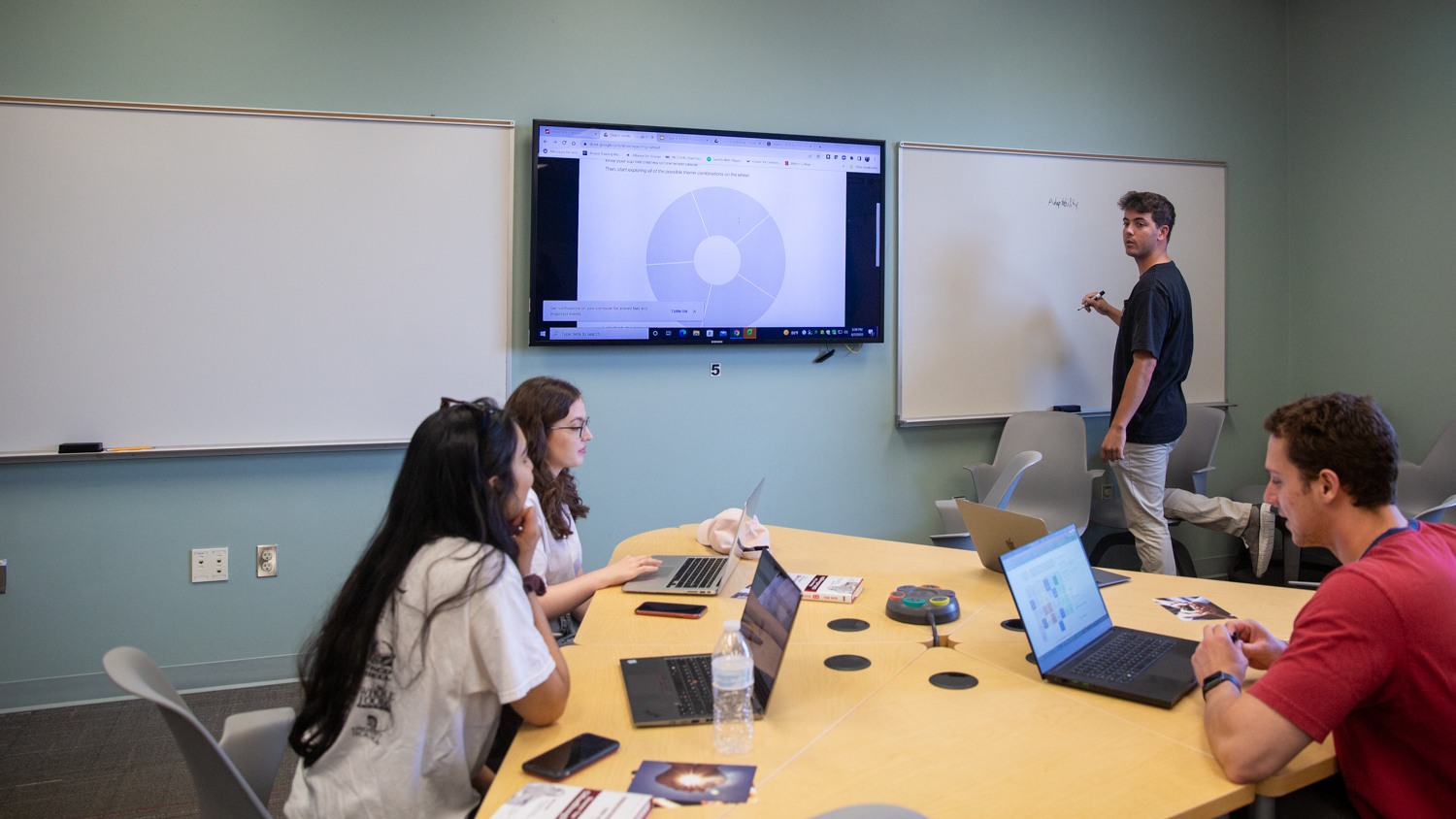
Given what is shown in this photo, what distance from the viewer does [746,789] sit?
1.18 metres

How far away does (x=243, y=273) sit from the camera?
3.13 metres

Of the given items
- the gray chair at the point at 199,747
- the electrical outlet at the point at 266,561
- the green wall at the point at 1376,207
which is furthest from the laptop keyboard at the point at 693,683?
the green wall at the point at 1376,207

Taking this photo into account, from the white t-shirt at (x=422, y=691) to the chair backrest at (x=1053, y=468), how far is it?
2862 mm

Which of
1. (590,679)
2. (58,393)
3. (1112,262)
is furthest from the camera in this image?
(1112,262)

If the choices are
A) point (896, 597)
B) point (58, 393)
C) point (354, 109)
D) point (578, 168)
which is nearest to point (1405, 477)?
point (896, 597)

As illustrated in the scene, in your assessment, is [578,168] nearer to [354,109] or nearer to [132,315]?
[354,109]

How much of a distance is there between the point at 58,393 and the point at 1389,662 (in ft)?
12.4

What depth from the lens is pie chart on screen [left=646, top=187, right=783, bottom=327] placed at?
11.4ft

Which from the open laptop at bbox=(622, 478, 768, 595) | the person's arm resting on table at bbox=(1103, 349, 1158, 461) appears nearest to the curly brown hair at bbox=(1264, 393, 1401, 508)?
the open laptop at bbox=(622, 478, 768, 595)

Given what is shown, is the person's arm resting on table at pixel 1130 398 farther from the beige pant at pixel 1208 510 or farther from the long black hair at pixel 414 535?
the long black hair at pixel 414 535

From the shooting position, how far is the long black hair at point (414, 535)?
49.8 inches

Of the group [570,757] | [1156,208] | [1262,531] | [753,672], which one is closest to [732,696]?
[753,672]

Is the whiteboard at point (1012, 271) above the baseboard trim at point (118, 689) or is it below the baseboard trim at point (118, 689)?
above

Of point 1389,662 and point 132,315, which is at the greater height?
point 132,315
